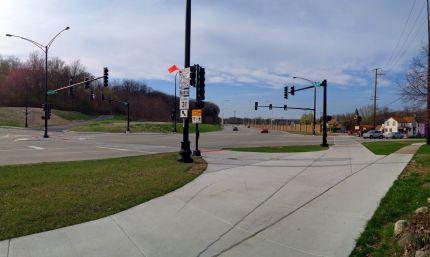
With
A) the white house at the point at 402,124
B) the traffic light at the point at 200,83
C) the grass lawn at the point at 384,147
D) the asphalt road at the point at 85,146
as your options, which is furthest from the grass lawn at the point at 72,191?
the white house at the point at 402,124

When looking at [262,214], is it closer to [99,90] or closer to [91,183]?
[91,183]

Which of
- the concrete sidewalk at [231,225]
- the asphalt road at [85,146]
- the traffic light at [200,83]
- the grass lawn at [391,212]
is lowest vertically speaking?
the asphalt road at [85,146]

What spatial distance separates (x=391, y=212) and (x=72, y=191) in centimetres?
652

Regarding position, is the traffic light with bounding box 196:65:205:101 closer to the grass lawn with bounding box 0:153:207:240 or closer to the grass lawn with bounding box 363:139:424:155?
the grass lawn with bounding box 0:153:207:240

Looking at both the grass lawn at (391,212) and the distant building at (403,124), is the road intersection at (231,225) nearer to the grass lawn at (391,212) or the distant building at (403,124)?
the grass lawn at (391,212)

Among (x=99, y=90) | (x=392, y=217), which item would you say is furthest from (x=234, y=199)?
(x=99, y=90)

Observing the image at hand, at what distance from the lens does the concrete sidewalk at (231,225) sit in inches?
207

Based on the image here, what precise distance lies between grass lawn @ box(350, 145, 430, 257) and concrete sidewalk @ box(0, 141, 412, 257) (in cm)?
18

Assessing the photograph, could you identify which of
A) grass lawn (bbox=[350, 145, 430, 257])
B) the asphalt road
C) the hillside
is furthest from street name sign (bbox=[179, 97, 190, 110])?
the hillside

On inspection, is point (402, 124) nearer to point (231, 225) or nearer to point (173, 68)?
point (173, 68)

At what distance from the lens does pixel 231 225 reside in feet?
20.9

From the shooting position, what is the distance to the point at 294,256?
16.5ft

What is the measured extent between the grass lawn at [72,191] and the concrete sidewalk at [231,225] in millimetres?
384

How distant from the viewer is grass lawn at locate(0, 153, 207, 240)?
650 centimetres
